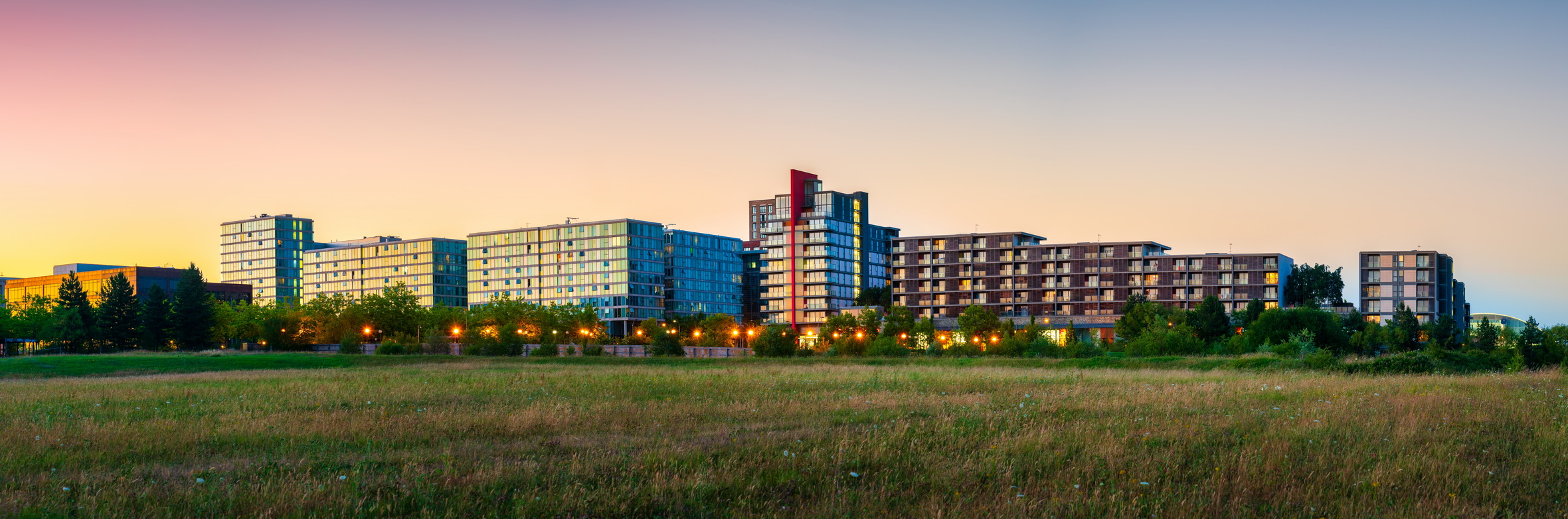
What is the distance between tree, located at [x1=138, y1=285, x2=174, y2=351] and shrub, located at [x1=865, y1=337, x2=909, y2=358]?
292ft

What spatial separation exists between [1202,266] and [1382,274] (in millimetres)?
30255

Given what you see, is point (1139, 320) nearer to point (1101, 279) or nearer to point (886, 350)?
point (886, 350)

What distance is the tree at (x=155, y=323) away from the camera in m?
122

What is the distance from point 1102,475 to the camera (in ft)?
48.6

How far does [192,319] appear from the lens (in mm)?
126875

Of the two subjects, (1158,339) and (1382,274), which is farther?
(1382,274)

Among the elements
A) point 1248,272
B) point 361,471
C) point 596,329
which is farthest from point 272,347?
point 1248,272

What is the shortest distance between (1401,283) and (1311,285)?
14013 millimetres

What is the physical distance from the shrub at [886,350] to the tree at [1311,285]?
11877 centimetres

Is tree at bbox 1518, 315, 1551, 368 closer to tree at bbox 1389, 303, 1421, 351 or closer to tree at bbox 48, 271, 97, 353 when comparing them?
tree at bbox 1389, 303, 1421, 351

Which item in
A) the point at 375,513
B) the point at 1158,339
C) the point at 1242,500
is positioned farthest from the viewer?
the point at 1158,339

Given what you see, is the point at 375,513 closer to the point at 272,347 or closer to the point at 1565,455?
the point at 1565,455

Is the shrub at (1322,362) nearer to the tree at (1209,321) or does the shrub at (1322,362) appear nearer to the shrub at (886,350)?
the shrub at (886,350)

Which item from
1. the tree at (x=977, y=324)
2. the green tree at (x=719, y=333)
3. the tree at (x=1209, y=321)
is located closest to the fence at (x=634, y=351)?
the green tree at (x=719, y=333)
